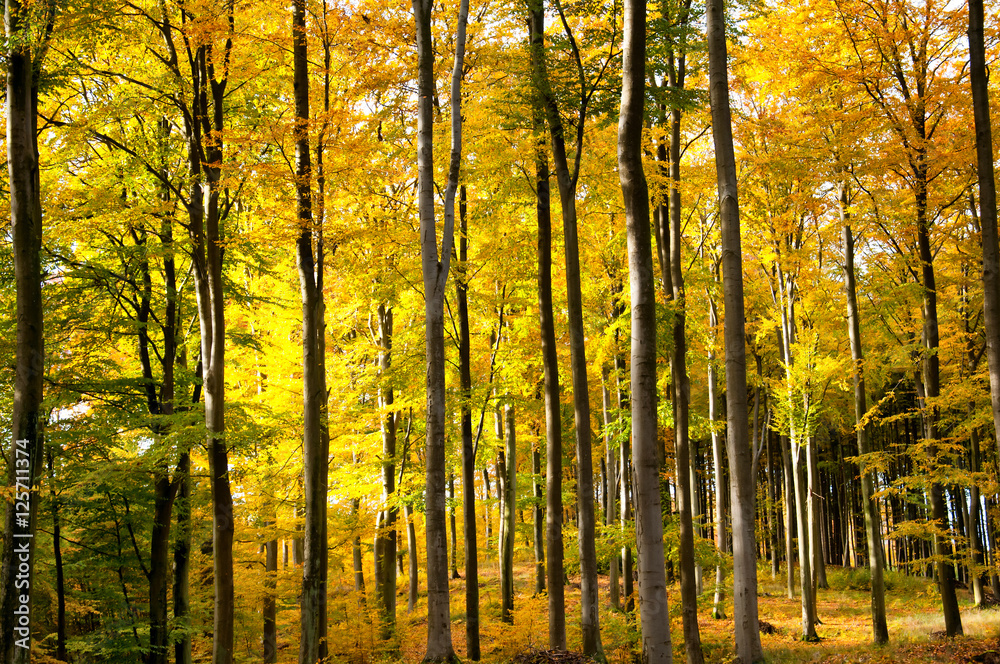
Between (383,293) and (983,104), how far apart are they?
32.2 ft

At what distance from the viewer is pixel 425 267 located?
920cm

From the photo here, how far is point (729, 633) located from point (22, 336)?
15.5m

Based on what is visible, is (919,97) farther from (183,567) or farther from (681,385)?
(183,567)

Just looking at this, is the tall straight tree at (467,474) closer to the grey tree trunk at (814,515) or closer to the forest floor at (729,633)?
the forest floor at (729,633)

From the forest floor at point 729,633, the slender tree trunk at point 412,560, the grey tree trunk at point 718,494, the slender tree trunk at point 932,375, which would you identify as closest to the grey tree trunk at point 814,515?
the forest floor at point 729,633

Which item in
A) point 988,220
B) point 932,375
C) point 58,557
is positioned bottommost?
point 58,557

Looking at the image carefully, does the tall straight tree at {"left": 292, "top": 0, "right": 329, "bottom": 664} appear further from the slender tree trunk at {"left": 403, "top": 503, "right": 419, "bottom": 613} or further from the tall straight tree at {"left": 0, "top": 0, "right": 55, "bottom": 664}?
the slender tree trunk at {"left": 403, "top": 503, "right": 419, "bottom": 613}

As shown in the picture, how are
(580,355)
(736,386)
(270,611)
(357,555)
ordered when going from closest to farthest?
(736,386) < (580,355) < (270,611) < (357,555)

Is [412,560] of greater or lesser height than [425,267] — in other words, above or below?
below

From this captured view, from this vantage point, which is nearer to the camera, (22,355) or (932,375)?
(22,355)

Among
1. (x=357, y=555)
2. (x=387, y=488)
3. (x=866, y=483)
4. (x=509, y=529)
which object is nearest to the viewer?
(x=866, y=483)

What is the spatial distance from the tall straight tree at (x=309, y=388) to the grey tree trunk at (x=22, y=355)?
129 inches

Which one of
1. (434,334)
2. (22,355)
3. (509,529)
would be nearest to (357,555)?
(509,529)

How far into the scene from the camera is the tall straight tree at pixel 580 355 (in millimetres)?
9750
